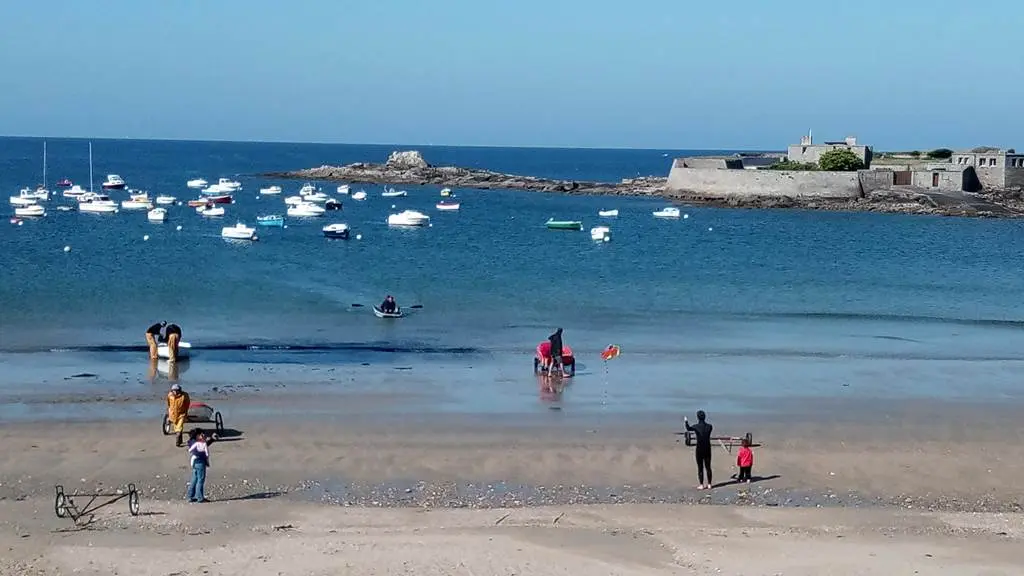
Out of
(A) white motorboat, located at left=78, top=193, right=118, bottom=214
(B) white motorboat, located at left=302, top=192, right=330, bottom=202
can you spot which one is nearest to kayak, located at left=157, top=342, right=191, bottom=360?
(A) white motorboat, located at left=78, top=193, right=118, bottom=214

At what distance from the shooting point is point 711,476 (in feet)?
56.5

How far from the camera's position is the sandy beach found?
13672 millimetres

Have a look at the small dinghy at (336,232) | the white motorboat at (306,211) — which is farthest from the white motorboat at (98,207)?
the small dinghy at (336,232)

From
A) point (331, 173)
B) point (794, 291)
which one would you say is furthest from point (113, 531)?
point (331, 173)

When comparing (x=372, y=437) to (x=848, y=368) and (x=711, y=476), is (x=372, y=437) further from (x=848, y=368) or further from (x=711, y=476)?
(x=848, y=368)

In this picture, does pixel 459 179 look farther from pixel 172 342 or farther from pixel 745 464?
pixel 745 464

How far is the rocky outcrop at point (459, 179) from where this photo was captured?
114m

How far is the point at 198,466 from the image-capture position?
15773mm

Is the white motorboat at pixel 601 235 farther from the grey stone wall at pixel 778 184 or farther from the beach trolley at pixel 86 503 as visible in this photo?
the beach trolley at pixel 86 503

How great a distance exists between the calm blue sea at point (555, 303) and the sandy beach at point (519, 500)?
338cm

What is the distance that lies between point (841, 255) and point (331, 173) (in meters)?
84.4

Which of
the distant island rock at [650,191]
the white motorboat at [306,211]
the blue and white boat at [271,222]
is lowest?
the blue and white boat at [271,222]

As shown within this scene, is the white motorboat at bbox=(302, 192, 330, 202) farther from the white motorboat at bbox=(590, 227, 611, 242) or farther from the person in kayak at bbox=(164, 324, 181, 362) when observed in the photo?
the person in kayak at bbox=(164, 324, 181, 362)

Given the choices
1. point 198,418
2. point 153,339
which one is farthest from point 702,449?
point 153,339
